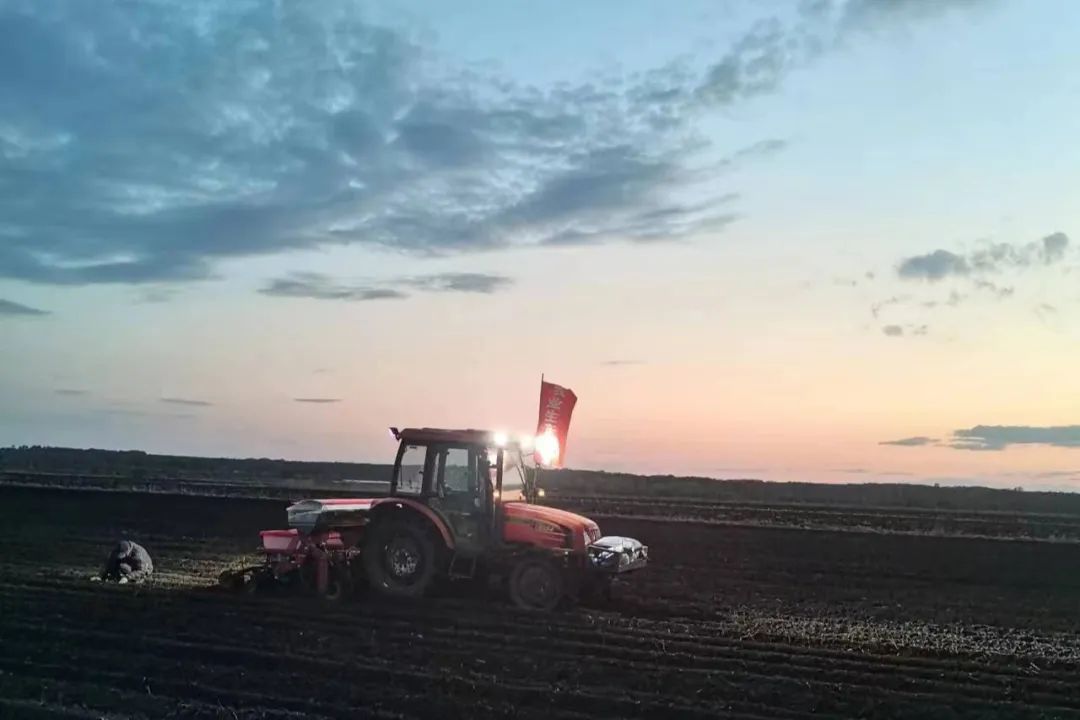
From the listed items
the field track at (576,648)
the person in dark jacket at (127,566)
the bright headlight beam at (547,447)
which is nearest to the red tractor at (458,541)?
the bright headlight beam at (547,447)

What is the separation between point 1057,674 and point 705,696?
12.6 feet

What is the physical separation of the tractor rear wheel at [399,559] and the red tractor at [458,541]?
1 centimetres

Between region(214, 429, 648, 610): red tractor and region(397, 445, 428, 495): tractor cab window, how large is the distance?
0.04 feet

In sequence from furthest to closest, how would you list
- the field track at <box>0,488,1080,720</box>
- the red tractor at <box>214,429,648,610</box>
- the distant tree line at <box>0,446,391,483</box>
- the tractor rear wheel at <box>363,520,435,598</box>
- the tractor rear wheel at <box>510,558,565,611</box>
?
the distant tree line at <box>0,446,391,483</box>, the tractor rear wheel at <box>363,520,435,598</box>, the red tractor at <box>214,429,648,610</box>, the tractor rear wheel at <box>510,558,565,611</box>, the field track at <box>0,488,1080,720</box>

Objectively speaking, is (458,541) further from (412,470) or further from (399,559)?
(412,470)

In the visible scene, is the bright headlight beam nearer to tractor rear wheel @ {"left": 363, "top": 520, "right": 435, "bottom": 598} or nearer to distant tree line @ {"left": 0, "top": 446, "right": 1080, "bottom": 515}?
tractor rear wheel @ {"left": 363, "top": 520, "right": 435, "bottom": 598}

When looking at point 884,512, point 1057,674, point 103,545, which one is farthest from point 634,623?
point 884,512

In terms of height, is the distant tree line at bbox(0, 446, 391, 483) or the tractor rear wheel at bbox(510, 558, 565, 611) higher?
the distant tree line at bbox(0, 446, 391, 483)

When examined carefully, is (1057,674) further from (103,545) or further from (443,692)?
(103,545)

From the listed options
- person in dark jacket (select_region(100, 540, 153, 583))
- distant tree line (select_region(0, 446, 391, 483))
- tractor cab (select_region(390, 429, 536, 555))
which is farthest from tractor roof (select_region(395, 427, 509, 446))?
distant tree line (select_region(0, 446, 391, 483))

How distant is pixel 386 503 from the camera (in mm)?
13281

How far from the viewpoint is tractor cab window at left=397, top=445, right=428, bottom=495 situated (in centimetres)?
1343

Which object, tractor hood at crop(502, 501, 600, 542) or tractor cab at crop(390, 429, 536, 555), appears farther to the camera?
tractor cab at crop(390, 429, 536, 555)

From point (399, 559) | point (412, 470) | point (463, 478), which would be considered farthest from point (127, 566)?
point (463, 478)
